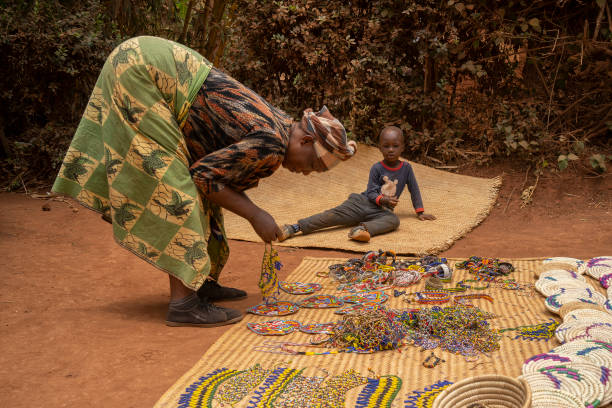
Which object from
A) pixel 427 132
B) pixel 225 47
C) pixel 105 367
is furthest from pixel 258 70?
pixel 105 367

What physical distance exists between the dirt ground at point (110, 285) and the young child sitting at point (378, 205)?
0.37 meters

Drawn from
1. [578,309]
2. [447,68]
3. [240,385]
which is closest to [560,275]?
[578,309]

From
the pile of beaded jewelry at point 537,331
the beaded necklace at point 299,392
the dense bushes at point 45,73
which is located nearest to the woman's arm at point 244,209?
the beaded necklace at point 299,392

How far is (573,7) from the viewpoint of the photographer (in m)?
5.93

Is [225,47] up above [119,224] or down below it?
above

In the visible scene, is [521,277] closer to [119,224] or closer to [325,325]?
[325,325]

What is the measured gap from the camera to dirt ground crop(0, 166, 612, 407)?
208 centimetres

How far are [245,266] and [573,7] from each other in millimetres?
4676

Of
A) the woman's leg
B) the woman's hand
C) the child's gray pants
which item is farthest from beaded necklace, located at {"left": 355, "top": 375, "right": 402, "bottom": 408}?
the child's gray pants

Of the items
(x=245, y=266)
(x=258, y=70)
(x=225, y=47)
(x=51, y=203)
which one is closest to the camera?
(x=245, y=266)

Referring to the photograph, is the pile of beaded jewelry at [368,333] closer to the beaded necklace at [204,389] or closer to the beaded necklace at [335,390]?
the beaded necklace at [335,390]

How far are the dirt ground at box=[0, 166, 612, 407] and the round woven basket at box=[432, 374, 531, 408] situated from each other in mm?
1030

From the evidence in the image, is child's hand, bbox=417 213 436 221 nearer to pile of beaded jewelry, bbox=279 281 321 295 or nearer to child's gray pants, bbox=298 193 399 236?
child's gray pants, bbox=298 193 399 236

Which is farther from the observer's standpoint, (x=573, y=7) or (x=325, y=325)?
(x=573, y=7)
